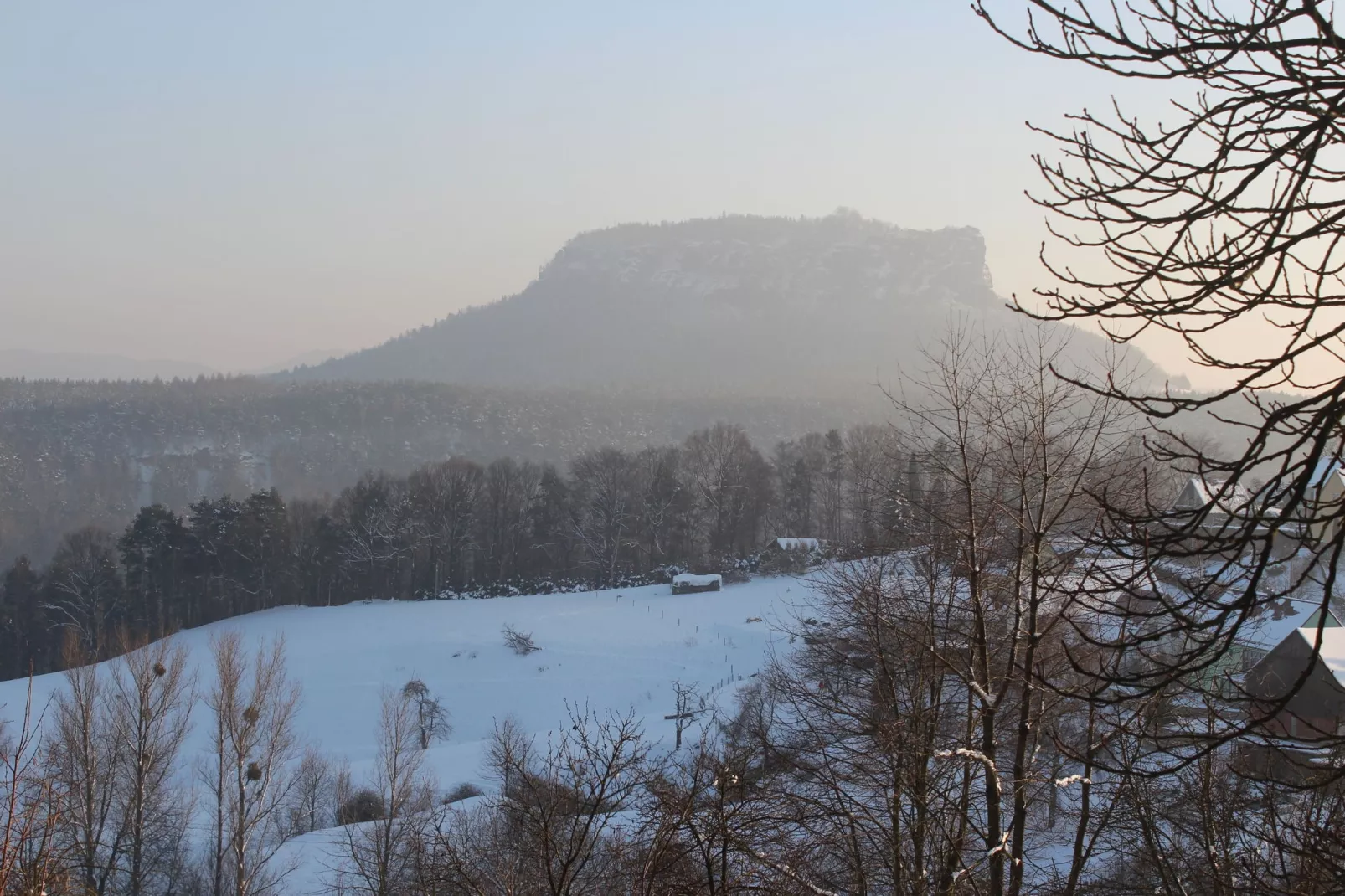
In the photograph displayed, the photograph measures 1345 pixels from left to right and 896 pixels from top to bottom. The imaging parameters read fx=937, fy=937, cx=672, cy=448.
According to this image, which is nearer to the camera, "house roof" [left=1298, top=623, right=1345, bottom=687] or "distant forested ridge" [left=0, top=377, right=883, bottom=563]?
"house roof" [left=1298, top=623, right=1345, bottom=687]

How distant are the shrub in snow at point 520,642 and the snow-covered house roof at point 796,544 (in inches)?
547

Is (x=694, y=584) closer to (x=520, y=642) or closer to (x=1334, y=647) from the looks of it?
(x=520, y=642)

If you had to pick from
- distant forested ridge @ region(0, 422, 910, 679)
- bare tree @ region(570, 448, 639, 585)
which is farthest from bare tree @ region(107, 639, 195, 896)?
bare tree @ region(570, 448, 639, 585)

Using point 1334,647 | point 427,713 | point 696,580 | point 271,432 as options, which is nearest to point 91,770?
point 427,713

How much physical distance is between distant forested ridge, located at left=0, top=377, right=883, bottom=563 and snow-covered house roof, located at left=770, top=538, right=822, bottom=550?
122 ft

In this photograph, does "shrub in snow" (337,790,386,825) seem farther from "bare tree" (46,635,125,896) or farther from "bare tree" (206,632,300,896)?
"bare tree" (46,635,125,896)

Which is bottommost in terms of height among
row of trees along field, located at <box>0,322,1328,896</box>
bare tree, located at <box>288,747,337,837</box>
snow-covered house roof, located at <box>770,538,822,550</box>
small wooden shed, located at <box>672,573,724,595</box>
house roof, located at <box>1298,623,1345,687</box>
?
bare tree, located at <box>288,747,337,837</box>

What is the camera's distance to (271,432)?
94.3m

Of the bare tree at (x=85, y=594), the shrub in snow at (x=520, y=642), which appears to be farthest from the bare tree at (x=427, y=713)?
the bare tree at (x=85, y=594)

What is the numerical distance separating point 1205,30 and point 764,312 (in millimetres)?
185780

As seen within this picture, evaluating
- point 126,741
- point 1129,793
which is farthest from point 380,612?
point 1129,793

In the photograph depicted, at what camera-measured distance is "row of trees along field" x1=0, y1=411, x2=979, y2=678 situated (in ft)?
137

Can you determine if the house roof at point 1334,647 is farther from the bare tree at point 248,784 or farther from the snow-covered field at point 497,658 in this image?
the bare tree at point 248,784

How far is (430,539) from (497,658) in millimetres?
15539
